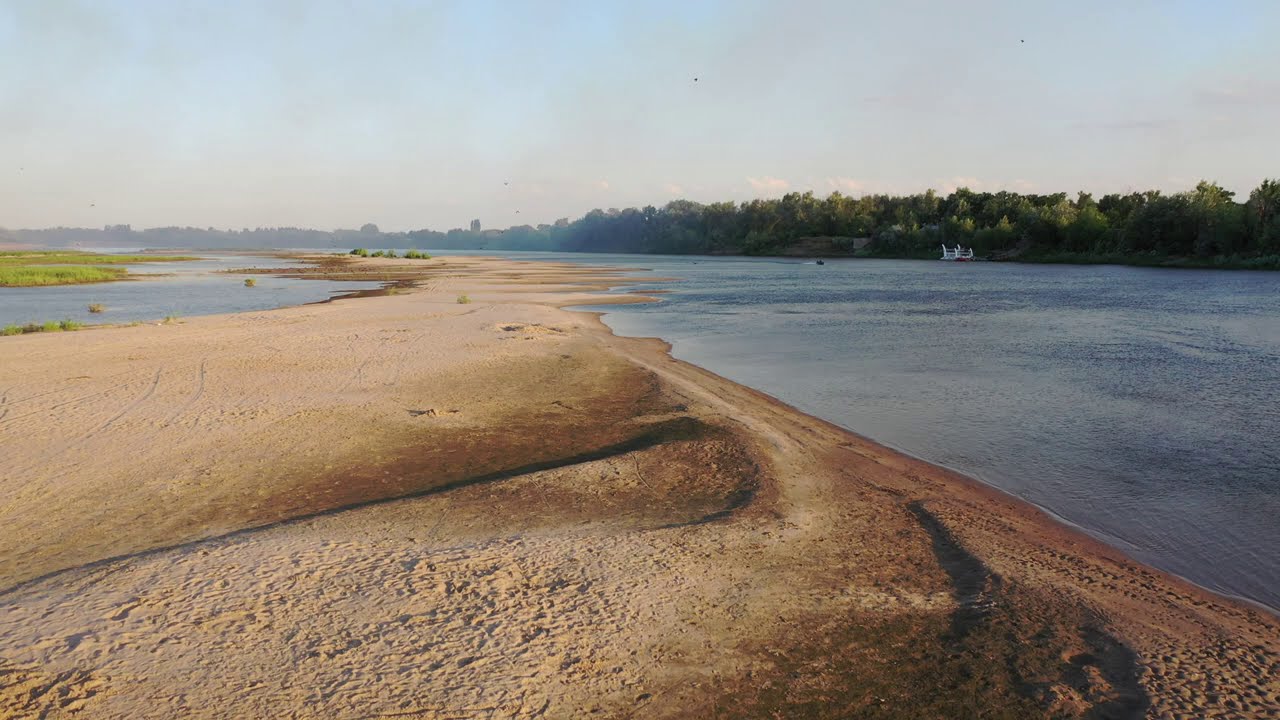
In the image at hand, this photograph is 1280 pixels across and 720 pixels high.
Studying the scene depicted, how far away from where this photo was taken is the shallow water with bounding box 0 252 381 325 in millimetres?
30047

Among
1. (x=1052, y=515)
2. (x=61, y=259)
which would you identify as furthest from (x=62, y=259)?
(x=1052, y=515)

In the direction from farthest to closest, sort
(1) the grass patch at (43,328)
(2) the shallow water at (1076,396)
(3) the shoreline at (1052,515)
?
(1) the grass patch at (43,328), (2) the shallow water at (1076,396), (3) the shoreline at (1052,515)

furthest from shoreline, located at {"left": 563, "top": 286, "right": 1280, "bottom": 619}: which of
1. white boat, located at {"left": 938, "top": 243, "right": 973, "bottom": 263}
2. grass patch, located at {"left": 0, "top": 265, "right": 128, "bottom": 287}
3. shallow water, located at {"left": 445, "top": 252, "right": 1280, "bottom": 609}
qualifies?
white boat, located at {"left": 938, "top": 243, "right": 973, "bottom": 263}

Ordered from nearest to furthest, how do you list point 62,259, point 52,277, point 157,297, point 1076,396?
point 1076,396 < point 157,297 < point 52,277 < point 62,259

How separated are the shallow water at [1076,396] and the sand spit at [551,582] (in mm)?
1086

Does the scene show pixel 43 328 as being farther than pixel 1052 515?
Yes

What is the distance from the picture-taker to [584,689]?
4.53 m

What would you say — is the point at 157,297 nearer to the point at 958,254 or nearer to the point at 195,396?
the point at 195,396

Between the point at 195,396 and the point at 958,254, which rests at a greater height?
the point at 958,254

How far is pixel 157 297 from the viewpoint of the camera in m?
39.1

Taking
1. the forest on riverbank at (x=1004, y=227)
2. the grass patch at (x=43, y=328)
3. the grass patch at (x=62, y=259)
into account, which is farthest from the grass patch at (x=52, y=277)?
the forest on riverbank at (x=1004, y=227)

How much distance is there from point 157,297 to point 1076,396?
42.2m

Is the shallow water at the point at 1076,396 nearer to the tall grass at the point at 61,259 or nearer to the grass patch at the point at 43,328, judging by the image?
the grass patch at the point at 43,328

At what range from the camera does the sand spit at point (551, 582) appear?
14.9 ft
